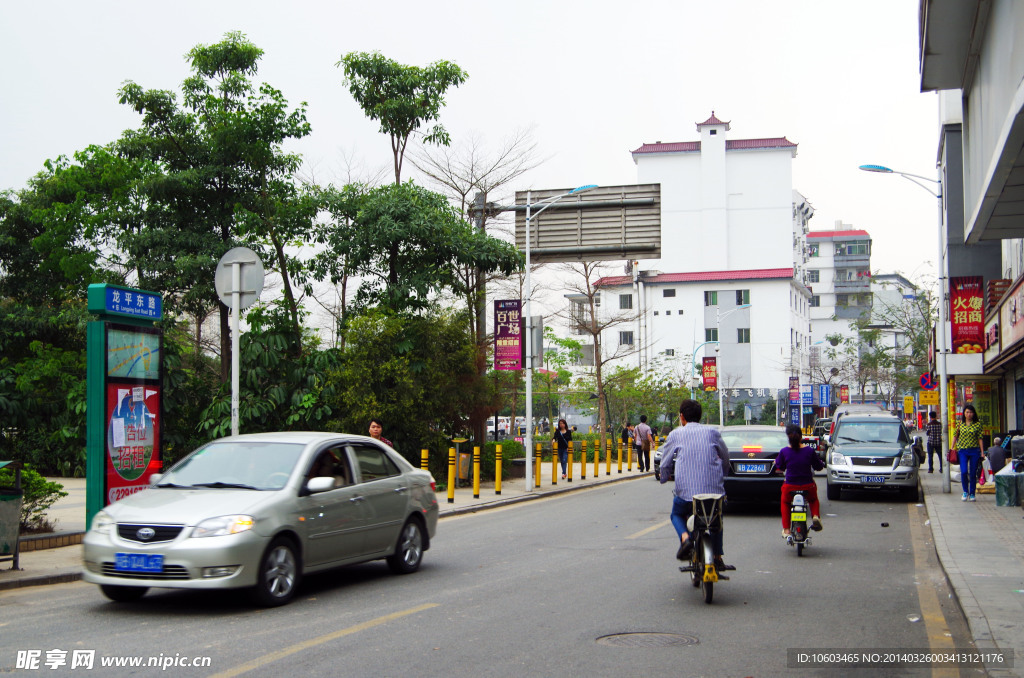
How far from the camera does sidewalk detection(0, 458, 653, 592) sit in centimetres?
1021

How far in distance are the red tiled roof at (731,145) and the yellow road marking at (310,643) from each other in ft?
242

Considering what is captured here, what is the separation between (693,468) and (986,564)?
4448 mm

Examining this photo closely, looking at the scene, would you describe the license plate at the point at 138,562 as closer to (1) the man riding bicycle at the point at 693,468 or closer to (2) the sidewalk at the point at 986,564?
(1) the man riding bicycle at the point at 693,468

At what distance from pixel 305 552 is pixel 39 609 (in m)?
2.33

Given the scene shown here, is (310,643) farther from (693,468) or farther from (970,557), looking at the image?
(970,557)

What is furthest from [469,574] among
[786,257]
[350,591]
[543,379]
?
[786,257]

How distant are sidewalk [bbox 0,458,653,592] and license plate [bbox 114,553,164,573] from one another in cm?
237

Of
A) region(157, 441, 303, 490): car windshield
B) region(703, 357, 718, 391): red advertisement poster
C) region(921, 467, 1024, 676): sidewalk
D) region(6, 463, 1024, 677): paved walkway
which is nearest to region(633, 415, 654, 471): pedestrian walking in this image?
region(6, 463, 1024, 677): paved walkway

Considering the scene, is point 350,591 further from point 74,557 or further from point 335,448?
point 74,557

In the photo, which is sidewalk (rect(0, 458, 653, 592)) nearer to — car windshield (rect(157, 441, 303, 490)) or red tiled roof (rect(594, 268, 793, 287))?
car windshield (rect(157, 441, 303, 490))

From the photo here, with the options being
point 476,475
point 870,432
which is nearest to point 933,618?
point 476,475

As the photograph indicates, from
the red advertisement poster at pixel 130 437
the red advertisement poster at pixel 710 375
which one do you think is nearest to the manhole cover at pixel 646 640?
the red advertisement poster at pixel 130 437

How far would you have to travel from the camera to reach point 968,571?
10.5 metres

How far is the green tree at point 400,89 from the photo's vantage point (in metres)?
24.3
